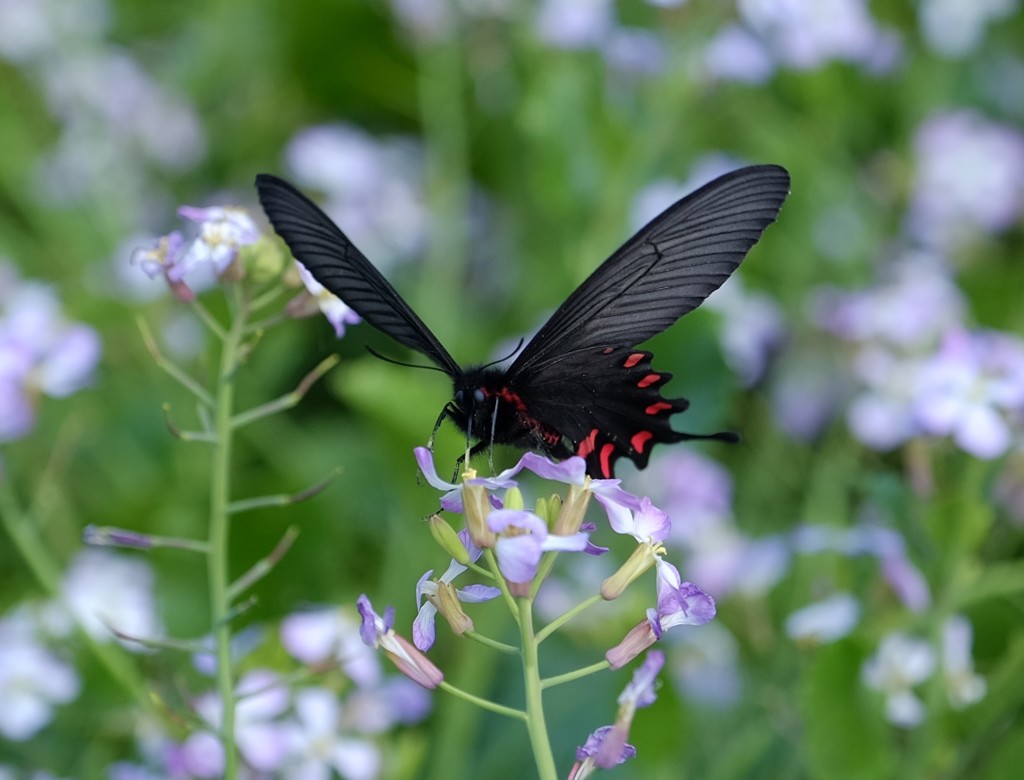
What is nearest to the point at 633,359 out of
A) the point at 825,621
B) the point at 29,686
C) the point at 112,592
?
the point at 825,621

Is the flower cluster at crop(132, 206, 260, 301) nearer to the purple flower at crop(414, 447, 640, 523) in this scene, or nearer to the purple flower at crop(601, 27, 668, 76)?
the purple flower at crop(414, 447, 640, 523)

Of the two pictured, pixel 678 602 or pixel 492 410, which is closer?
pixel 678 602

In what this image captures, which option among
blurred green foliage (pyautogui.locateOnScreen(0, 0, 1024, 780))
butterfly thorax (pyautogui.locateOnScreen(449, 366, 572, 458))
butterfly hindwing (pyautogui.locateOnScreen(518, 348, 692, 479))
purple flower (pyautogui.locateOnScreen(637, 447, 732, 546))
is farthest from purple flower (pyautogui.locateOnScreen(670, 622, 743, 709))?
butterfly thorax (pyautogui.locateOnScreen(449, 366, 572, 458))

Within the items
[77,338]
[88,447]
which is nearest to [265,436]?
[88,447]

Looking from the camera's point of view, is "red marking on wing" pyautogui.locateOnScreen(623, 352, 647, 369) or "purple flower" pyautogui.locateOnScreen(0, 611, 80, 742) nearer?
"red marking on wing" pyautogui.locateOnScreen(623, 352, 647, 369)

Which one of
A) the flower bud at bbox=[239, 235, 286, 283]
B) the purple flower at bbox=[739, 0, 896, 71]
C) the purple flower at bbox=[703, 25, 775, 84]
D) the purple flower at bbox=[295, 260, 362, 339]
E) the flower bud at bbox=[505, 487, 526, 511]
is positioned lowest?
the flower bud at bbox=[505, 487, 526, 511]

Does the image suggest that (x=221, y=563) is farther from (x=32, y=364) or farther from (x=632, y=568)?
(x=32, y=364)
